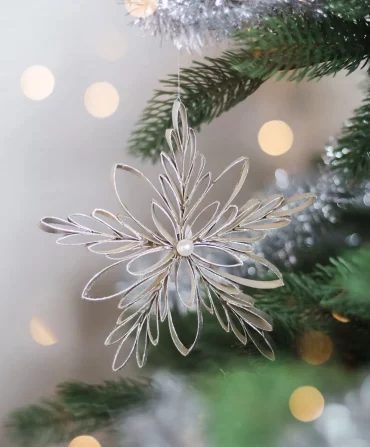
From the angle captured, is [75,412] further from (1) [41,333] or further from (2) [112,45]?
(2) [112,45]

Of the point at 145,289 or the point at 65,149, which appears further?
the point at 65,149

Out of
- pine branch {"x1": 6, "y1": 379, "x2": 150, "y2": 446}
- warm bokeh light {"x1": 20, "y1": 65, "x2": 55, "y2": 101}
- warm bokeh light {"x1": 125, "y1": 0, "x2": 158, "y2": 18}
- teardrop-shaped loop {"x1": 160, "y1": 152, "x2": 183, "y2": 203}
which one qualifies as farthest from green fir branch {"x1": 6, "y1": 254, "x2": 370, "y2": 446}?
warm bokeh light {"x1": 20, "y1": 65, "x2": 55, "y2": 101}

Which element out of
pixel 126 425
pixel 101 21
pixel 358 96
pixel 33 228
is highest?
pixel 101 21

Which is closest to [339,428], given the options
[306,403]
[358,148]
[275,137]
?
[306,403]

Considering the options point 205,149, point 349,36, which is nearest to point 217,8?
point 349,36

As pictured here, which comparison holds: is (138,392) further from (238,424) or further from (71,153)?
(71,153)

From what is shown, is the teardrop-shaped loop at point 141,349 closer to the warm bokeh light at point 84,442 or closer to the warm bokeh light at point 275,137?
the warm bokeh light at point 84,442

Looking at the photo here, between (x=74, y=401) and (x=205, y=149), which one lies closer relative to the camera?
(x=74, y=401)
